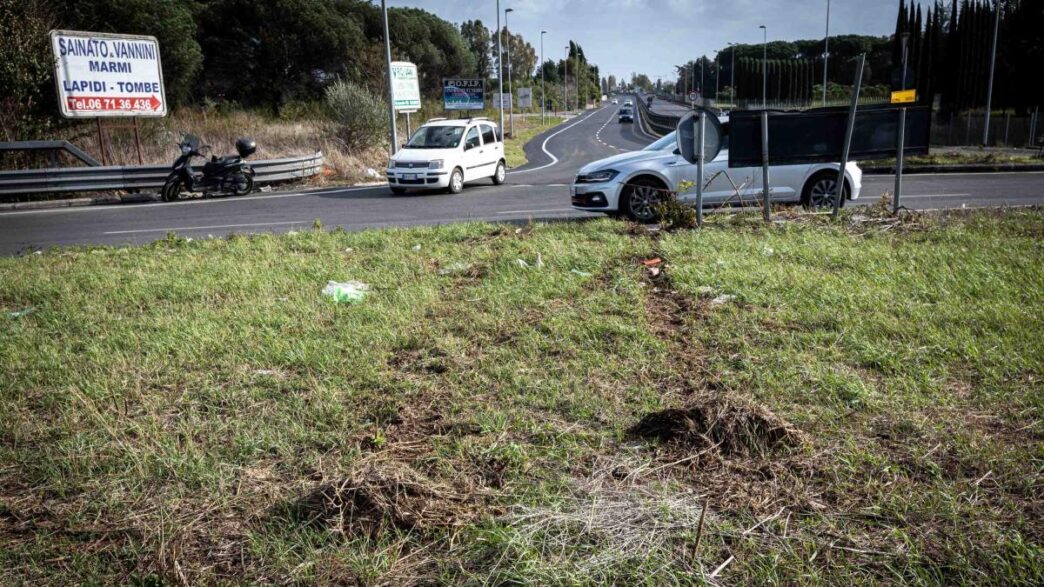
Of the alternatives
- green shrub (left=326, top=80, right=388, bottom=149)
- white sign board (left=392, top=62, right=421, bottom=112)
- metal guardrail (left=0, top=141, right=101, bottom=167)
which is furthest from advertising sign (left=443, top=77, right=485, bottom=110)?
metal guardrail (left=0, top=141, right=101, bottom=167)

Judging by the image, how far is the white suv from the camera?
18016mm

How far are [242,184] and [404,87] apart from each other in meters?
12.4

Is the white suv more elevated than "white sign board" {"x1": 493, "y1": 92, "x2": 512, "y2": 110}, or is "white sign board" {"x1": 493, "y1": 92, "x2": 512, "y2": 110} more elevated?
"white sign board" {"x1": 493, "y1": 92, "x2": 512, "y2": 110}

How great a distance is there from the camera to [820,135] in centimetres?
1024

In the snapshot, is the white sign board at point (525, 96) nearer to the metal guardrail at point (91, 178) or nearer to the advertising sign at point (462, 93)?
the advertising sign at point (462, 93)

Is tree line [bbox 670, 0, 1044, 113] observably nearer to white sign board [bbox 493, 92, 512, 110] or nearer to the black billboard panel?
white sign board [bbox 493, 92, 512, 110]

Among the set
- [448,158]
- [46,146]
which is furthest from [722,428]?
[46,146]

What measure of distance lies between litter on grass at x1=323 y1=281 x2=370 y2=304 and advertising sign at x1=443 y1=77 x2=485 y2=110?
33.9 meters

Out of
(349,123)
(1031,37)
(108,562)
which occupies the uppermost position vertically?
(1031,37)

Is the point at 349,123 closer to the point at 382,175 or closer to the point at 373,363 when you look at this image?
the point at 382,175

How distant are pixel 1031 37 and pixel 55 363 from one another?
4906cm

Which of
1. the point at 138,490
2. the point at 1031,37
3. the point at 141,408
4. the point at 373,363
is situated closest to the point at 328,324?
the point at 373,363

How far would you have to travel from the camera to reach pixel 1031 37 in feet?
131

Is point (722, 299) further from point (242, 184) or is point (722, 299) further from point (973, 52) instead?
point (973, 52)
